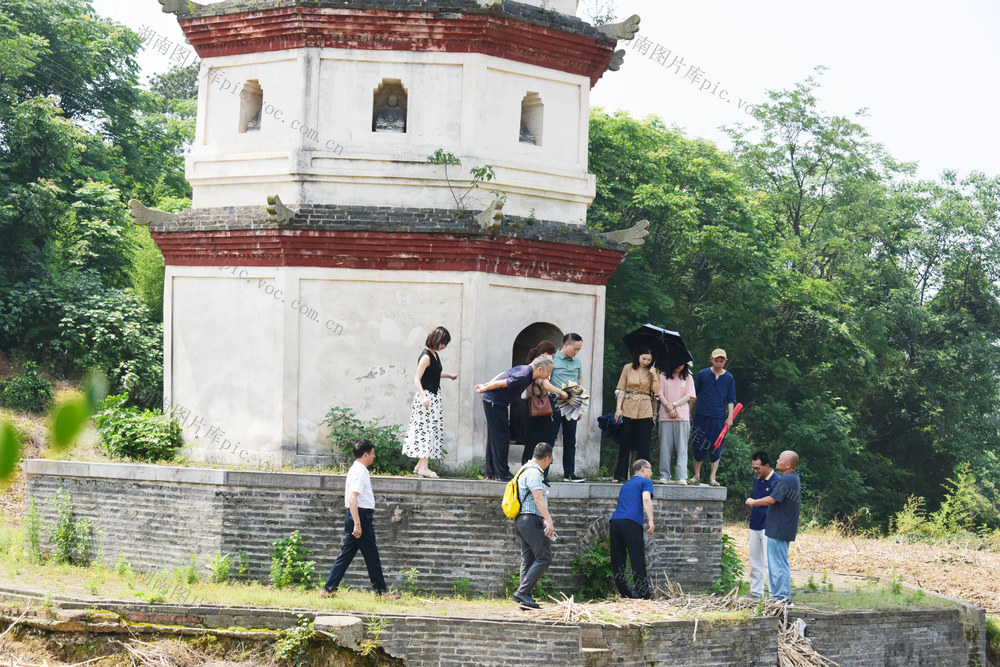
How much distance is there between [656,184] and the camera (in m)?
25.0

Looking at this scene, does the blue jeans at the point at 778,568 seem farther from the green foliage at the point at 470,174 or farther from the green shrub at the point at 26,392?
the green shrub at the point at 26,392

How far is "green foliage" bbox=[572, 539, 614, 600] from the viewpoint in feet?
36.9

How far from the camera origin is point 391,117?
13.1m

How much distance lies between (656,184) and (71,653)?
18.7 m

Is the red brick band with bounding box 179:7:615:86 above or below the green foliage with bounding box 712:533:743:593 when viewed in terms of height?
above

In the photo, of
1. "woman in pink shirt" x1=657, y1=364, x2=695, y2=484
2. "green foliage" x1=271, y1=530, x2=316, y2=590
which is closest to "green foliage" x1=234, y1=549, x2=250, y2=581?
"green foliage" x1=271, y1=530, x2=316, y2=590

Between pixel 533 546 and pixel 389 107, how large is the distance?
603 cm

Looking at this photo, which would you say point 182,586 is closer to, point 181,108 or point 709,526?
point 709,526

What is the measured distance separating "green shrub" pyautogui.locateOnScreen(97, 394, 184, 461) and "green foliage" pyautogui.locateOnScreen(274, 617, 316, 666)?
3.99m

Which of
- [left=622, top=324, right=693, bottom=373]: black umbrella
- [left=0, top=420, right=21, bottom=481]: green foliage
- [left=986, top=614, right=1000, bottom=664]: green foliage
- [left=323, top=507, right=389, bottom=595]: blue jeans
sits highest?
[left=622, top=324, right=693, bottom=373]: black umbrella

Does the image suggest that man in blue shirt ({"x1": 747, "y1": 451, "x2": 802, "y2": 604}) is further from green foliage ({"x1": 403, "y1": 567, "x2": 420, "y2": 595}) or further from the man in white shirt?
the man in white shirt

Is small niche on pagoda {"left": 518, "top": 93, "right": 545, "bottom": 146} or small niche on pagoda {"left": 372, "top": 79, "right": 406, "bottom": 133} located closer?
small niche on pagoda {"left": 372, "top": 79, "right": 406, "bottom": 133}

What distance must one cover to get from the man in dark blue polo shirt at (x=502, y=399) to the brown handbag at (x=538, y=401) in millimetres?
168

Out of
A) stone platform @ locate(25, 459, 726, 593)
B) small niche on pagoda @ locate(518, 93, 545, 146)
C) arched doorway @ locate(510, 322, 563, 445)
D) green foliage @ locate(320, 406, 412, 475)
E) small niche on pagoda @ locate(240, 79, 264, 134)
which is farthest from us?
small niche on pagoda @ locate(518, 93, 545, 146)
